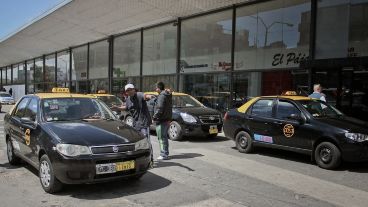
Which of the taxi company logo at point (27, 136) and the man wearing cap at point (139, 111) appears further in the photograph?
the man wearing cap at point (139, 111)

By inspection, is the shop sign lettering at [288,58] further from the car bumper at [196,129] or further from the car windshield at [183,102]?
the car bumper at [196,129]

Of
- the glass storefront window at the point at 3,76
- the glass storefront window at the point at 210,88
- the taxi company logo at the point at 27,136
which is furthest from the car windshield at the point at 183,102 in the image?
the glass storefront window at the point at 3,76

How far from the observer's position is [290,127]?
29.8 feet

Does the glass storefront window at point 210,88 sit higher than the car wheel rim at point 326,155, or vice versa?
the glass storefront window at point 210,88

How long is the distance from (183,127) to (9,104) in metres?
28.7

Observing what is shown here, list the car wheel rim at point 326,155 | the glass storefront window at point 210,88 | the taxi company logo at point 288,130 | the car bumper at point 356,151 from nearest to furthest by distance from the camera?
1. the car bumper at point 356,151
2. the car wheel rim at point 326,155
3. the taxi company logo at point 288,130
4. the glass storefront window at point 210,88

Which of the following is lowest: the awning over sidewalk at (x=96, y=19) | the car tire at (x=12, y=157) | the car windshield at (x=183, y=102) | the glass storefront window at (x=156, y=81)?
the car tire at (x=12, y=157)

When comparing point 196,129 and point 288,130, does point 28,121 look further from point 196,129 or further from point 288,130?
point 196,129

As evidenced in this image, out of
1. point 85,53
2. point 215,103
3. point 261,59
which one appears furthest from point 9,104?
point 261,59

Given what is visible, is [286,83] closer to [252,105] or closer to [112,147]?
[252,105]

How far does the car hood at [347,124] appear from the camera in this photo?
8.20m

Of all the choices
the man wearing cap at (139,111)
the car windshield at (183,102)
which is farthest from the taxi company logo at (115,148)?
the car windshield at (183,102)

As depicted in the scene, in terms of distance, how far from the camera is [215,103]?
19.5m

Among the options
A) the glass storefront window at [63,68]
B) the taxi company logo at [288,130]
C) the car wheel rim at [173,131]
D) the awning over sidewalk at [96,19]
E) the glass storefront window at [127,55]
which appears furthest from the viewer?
the glass storefront window at [63,68]
